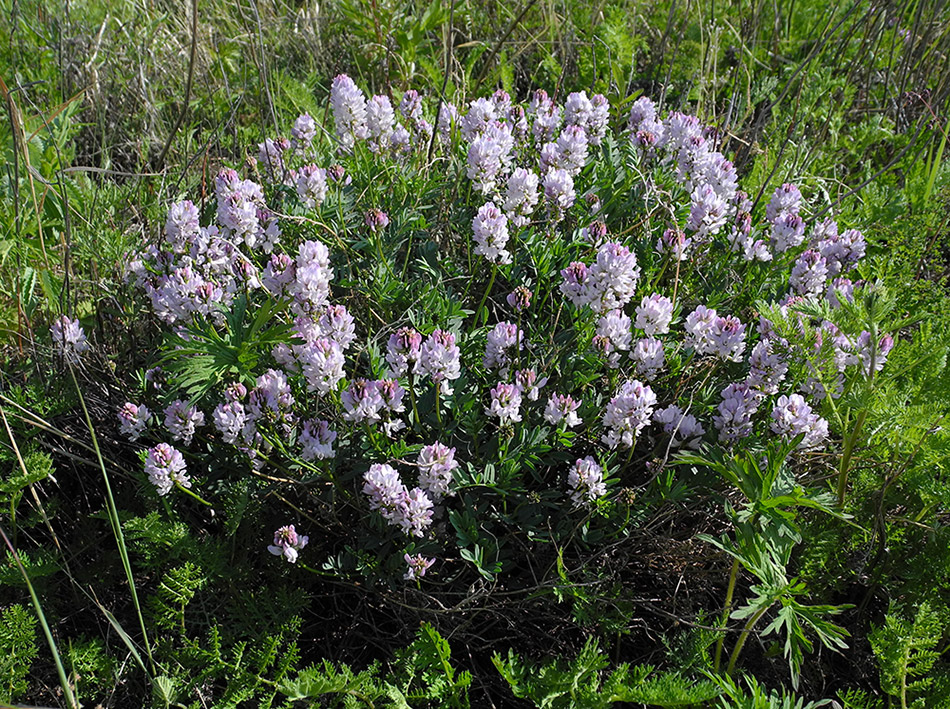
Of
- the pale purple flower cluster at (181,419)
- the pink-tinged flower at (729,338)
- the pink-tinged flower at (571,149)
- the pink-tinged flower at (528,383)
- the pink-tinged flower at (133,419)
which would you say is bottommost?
the pink-tinged flower at (133,419)

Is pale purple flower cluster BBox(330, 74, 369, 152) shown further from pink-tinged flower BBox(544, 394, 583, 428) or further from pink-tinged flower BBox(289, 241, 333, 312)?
pink-tinged flower BBox(544, 394, 583, 428)

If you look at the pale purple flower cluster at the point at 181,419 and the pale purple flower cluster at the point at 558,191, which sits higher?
the pale purple flower cluster at the point at 558,191

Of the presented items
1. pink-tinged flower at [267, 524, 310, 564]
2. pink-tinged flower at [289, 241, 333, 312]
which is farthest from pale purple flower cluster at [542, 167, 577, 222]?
pink-tinged flower at [267, 524, 310, 564]

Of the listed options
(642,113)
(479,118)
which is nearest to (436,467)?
(479,118)

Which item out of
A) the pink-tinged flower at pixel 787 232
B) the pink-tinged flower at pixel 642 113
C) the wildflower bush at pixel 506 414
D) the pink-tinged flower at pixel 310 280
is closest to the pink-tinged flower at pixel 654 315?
the wildflower bush at pixel 506 414

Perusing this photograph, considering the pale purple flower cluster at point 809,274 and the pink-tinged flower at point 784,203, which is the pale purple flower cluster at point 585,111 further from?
the pale purple flower cluster at point 809,274

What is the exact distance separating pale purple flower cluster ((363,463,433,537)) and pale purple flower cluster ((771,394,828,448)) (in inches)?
36.6

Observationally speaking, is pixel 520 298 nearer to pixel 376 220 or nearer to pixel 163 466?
pixel 376 220

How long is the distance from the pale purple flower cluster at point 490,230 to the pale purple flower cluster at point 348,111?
71cm

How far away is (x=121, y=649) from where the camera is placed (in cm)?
228

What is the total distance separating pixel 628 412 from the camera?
6.77 ft

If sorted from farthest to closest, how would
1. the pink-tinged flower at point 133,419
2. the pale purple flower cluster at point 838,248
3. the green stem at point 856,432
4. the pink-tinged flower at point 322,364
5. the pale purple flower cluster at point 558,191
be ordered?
the pale purple flower cluster at point 838,248 < the pale purple flower cluster at point 558,191 < the pink-tinged flower at point 133,419 < the pink-tinged flower at point 322,364 < the green stem at point 856,432

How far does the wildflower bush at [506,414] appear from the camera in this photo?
6.40 feet

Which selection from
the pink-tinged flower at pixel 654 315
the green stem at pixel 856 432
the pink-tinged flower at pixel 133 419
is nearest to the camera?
the green stem at pixel 856 432
